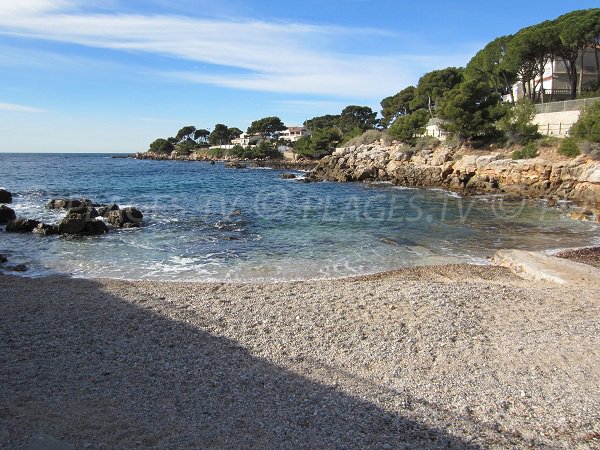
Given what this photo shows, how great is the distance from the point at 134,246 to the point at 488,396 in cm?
1548

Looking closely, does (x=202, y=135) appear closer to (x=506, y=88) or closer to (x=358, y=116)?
(x=358, y=116)

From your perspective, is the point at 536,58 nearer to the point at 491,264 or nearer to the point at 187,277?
the point at 491,264

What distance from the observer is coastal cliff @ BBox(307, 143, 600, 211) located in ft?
107

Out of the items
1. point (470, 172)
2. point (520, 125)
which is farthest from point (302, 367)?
point (520, 125)

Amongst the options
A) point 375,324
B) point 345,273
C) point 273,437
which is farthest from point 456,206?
point 273,437

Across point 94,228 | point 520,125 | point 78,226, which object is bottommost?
point 94,228

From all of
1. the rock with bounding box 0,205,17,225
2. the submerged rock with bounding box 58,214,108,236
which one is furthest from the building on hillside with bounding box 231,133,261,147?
the submerged rock with bounding box 58,214,108,236

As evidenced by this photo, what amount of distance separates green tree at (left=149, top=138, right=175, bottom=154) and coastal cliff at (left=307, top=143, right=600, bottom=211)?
10230 cm

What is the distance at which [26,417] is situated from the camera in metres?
5.83

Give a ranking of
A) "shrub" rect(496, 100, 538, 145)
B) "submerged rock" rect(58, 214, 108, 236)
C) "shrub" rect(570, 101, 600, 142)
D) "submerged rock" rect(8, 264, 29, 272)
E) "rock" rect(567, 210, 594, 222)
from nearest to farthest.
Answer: "submerged rock" rect(8, 264, 29, 272) → "submerged rock" rect(58, 214, 108, 236) → "rock" rect(567, 210, 594, 222) → "shrub" rect(570, 101, 600, 142) → "shrub" rect(496, 100, 538, 145)

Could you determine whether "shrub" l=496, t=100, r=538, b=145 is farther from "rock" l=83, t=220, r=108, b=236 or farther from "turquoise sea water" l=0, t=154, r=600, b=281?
"rock" l=83, t=220, r=108, b=236

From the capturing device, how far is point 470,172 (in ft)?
140

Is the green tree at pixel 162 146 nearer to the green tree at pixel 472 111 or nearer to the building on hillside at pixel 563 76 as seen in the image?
the green tree at pixel 472 111

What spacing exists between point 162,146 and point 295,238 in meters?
143
